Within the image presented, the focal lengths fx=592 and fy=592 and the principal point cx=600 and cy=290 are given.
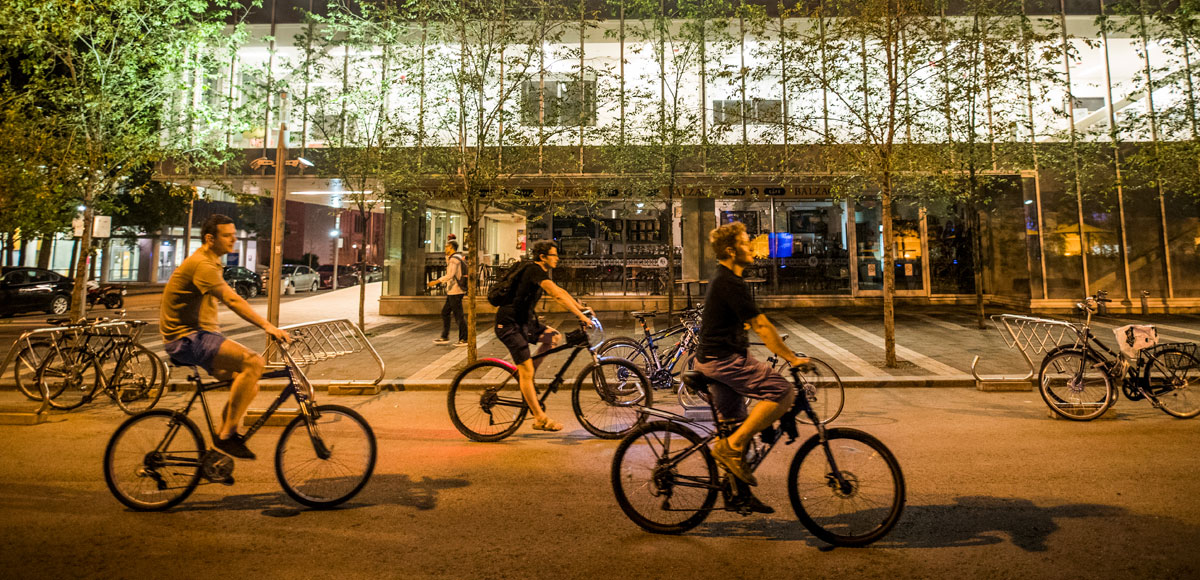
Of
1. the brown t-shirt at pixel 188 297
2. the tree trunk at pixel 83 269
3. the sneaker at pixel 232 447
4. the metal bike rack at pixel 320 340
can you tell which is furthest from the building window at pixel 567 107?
the tree trunk at pixel 83 269

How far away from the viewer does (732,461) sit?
11.8 feet

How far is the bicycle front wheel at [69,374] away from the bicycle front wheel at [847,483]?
870cm

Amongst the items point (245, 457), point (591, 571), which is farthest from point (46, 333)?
point (591, 571)

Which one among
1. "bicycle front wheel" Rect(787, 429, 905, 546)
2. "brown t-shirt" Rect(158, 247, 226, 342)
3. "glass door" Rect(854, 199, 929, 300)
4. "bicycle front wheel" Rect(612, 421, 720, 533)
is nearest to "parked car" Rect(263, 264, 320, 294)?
"glass door" Rect(854, 199, 929, 300)

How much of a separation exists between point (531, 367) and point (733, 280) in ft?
9.19

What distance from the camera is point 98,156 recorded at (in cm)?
1206

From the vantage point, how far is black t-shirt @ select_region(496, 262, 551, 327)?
19.3 ft

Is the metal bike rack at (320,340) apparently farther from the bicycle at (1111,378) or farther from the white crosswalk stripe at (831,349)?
the bicycle at (1111,378)

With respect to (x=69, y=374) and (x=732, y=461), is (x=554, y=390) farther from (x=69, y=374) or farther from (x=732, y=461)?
(x=69, y=374)

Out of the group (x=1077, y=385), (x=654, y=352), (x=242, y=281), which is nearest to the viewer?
(x=1077, y=385)

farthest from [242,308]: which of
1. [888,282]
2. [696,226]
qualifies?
[696,226]

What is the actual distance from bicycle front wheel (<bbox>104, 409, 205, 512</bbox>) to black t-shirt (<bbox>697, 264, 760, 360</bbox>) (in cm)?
363

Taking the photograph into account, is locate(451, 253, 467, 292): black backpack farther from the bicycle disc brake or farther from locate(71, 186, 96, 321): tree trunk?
the bicycle disc brake

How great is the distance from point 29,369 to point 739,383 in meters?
9.36
